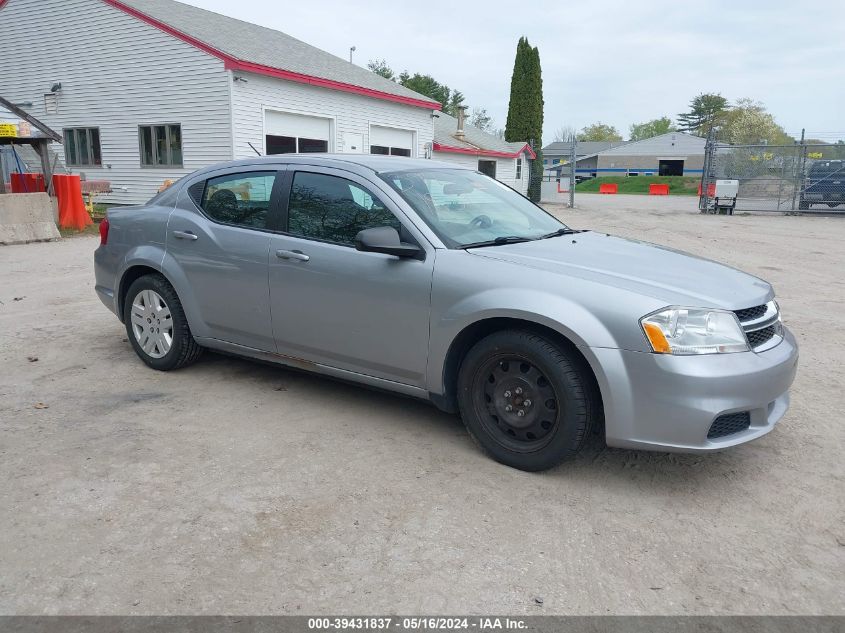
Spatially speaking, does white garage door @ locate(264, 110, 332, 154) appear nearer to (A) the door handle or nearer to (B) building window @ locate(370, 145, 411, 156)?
(B) building window @ locate(370, 145, 411, 156)

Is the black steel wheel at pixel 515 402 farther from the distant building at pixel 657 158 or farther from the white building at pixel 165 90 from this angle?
the distant building at pixel 657 158

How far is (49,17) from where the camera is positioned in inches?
800

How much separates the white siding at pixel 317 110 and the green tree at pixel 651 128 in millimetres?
116681

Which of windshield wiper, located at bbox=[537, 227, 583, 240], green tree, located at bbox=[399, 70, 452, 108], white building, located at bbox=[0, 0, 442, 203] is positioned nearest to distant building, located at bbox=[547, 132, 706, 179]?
green tree, located at bbox=[399, 70, 452, 108]

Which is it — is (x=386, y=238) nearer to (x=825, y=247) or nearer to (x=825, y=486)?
(x=825, y=486)

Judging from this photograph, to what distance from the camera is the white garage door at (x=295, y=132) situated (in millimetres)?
18672

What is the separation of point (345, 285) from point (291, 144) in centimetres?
1641

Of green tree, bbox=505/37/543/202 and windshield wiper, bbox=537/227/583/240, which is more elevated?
green tree, bbox=505/37/543/202

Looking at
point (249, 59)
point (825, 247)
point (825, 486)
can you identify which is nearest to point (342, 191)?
point (825, 486)

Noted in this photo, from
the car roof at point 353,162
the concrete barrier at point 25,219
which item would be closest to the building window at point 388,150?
the concrete barrier at point 25,219

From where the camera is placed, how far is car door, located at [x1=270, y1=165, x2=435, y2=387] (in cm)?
391

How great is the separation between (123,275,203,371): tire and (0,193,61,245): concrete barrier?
9.38 m

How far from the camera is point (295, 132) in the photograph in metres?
19.4

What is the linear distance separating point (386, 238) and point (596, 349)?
1.29 m
